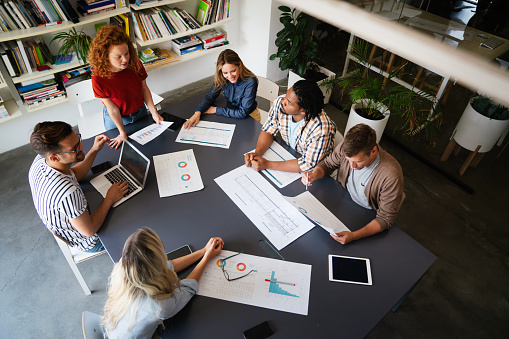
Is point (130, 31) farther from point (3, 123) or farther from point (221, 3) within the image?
point (3, 123)

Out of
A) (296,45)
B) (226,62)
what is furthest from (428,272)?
(296,45)

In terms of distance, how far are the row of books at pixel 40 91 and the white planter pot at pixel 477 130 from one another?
13.0ft

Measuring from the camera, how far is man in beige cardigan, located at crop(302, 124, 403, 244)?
186 centimetres

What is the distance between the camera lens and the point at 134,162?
7.18 feet

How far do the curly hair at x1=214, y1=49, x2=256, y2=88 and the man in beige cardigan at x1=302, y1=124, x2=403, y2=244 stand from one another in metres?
1.05

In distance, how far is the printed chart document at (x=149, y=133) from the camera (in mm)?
2473

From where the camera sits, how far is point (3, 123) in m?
3.43

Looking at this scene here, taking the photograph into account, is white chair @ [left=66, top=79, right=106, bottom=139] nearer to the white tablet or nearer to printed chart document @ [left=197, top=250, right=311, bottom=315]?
printed chart document @ [left=197, top=250, right=311, bottom=315]

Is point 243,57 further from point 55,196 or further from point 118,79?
point 55,196

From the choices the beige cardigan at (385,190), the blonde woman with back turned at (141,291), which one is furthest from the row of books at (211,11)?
the blonde woman with back turned at (141,291)

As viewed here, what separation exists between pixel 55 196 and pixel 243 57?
362 cm

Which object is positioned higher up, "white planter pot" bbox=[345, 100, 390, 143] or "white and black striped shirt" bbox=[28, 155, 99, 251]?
"white and black striped shirt" bbox=[28, 155, 99, 251]

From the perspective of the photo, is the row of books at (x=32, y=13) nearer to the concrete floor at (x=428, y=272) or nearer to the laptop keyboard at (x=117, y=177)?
the concrete floor at (x=428, y=272)

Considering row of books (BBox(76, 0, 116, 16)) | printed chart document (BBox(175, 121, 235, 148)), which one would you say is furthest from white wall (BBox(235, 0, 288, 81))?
printed chart document (BBox(175, 121, 235, 148))
